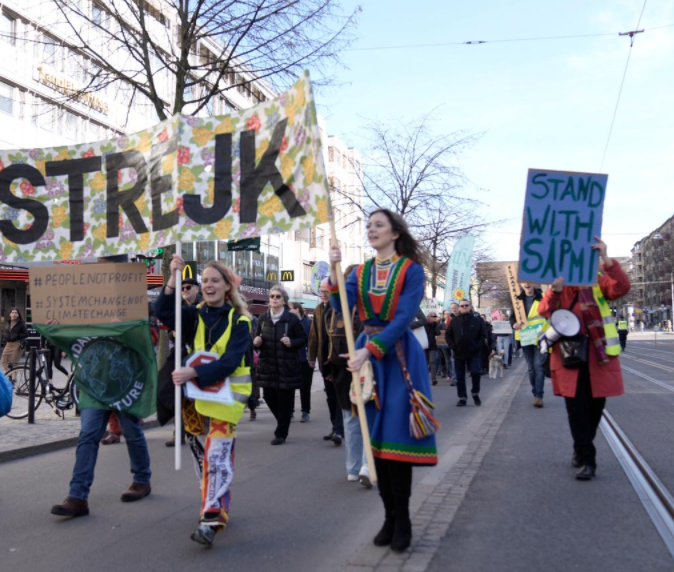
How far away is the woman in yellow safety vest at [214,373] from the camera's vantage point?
4406 mm

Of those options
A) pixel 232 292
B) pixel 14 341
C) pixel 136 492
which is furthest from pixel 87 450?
pixel 14 341

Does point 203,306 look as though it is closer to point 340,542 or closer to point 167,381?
point 167,381

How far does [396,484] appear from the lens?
160 inches

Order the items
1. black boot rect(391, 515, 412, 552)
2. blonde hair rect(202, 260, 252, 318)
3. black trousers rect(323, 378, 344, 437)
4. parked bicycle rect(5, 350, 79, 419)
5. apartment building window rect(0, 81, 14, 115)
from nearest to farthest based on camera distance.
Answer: black boot rect(391, 515, 412, 552), blonde hair rect(202, 260, 252, 318), black trousers rect(323, 378, 344, 437), parked bicycle rect(5, 350, 79, 419), apartment building window rect(0, 81, 14, 115)

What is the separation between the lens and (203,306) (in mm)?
4824

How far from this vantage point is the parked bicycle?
10641 mm

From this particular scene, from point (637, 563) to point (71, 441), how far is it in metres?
6.66

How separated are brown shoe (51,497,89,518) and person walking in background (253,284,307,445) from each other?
357 centimetres

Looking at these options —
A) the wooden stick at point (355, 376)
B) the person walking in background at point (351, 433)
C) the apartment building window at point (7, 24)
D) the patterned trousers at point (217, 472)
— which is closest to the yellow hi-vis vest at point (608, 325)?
the person walking in background at point (351, 433)

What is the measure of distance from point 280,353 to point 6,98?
23.8m

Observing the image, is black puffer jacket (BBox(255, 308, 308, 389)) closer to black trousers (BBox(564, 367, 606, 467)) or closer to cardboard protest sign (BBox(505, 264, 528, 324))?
black trousers (BBox(564, 367, 606, 467))

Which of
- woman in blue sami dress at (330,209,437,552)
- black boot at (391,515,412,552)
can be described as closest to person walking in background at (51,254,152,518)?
woman in blue sami dress at (330,209,437,552)

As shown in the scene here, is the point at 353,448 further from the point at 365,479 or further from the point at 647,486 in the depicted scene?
the point at 647,486

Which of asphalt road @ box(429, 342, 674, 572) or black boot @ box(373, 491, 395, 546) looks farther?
black boot @ box(373, 491, 395, 546)
